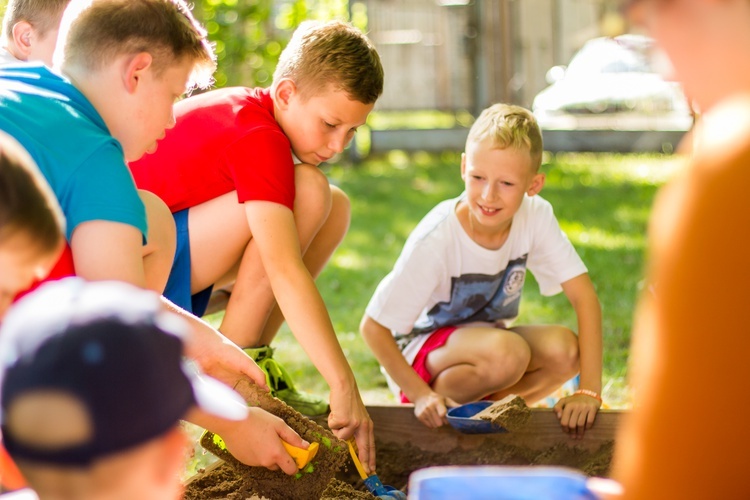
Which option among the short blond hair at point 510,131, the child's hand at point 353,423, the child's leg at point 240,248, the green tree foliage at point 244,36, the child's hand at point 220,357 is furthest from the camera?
the green tree foliage at point 244,36

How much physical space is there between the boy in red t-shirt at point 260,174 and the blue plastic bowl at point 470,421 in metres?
0.34

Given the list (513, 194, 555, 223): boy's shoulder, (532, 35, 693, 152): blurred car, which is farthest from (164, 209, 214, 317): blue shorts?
(532, 35, 693, 152): blurred car

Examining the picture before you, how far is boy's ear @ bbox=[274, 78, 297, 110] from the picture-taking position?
2.54 m

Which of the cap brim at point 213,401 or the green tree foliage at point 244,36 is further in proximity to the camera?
the green tree foliage at point 244,36

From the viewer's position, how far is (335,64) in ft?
8.14

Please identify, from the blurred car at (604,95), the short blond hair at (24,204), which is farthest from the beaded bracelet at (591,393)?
the blurred car at (604,95)

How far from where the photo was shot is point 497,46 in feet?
28.4

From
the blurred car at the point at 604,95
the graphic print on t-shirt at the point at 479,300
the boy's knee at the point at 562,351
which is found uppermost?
the graphic print on t-shirt at the point at 479,300

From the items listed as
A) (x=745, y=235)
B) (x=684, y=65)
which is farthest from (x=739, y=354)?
(x=684, y=65)

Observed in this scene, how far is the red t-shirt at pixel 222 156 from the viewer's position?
7.89 feet

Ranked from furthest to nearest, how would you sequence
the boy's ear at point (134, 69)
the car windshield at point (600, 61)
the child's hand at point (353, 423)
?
the car windshield at point (600, 61) → the child's hand at point (353, 423) → the boy's ear at point (134, 69)

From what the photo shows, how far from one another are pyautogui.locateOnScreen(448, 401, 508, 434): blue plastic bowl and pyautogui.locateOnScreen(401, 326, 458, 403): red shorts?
22cm

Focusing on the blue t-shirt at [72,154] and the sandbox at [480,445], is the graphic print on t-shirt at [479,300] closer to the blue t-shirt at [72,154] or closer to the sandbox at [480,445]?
the sandbox at [480,445]

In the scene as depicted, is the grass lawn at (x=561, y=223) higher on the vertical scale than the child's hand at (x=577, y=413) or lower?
lower
